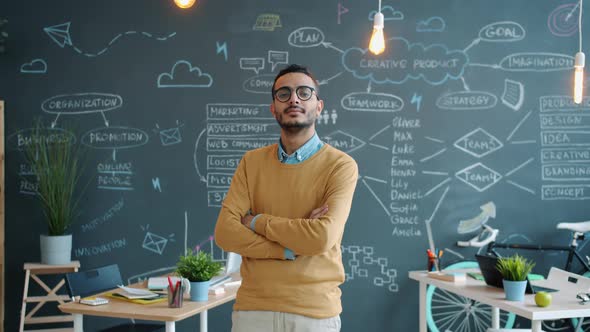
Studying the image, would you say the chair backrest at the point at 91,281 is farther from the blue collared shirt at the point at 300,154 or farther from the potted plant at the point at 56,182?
the blue collared shirt at the point at 300,154

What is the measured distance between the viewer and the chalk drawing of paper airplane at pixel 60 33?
5.27 metres

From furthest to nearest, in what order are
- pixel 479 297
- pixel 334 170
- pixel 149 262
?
pixel 149 262 → pixel 479 297 → pixel 334 170

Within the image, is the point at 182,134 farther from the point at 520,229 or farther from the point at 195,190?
the point at 520,229

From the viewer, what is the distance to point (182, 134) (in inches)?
206

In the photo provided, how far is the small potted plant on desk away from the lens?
488cm

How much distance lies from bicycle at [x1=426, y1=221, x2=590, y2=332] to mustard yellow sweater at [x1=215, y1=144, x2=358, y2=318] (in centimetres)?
290

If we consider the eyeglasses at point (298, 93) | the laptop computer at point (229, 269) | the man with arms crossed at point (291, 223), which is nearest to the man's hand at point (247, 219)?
the man with arms crossed at point (291, 223)

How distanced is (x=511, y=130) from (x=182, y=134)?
2686mm

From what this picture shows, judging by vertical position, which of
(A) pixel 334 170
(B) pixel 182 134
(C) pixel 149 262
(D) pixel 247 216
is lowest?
(C) pixel 149 262

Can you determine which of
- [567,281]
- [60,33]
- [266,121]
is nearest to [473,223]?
[567,281]

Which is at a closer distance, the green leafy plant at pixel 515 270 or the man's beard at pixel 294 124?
the man's beard at pixel 294 124

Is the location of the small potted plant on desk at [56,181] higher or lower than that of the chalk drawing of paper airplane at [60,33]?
lower

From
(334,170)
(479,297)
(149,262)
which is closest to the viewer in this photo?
(334,170)

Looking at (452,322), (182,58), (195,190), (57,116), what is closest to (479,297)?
(452,322)
